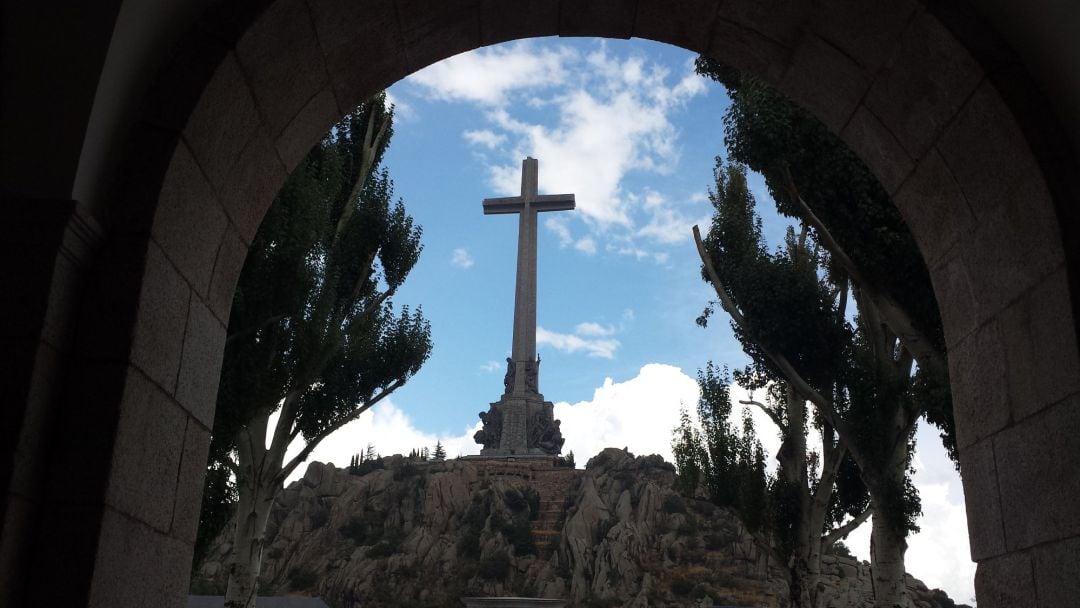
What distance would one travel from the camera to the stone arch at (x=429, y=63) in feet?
10.5

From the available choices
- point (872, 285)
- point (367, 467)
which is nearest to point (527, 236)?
point (367, 467)

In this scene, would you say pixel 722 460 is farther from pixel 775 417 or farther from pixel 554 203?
pixel 554 203

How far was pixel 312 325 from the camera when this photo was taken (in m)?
13.2

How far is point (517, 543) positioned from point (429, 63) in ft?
108

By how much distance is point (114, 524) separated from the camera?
3076 millimetres

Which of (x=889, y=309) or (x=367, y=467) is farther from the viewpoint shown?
(x=367, y=467)

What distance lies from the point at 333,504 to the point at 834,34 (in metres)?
38.9

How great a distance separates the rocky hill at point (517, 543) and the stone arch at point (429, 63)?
1055 inches

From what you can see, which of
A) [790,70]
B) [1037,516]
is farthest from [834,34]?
[1037,516]

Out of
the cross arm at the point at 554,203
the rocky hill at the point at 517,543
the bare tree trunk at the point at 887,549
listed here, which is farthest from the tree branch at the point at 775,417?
the cross arm at the point at 554,203

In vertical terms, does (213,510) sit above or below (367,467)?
below

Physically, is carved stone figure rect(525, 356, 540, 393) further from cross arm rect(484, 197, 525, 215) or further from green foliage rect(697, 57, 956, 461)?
green foliage rect(697, 57, 956, 461)

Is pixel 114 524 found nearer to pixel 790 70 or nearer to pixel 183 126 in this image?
pixel 183 126

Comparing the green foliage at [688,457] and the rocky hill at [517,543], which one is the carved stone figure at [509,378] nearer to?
the rocky hill at [517,543]
